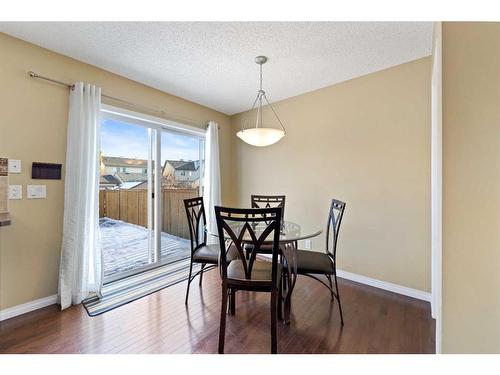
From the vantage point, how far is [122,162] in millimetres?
2906

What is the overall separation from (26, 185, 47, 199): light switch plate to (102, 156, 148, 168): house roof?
685 mm

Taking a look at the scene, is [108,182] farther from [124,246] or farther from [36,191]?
[124,246]

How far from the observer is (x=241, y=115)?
4.10m

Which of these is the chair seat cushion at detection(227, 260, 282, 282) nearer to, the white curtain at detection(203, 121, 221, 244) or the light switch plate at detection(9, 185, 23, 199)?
the white curtain at detection(203, 121, 221, 244)

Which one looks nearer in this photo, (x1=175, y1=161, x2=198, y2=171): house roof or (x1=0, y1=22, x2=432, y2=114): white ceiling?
(x1=0, y1=22, x2=432, y2=114): white ceiling

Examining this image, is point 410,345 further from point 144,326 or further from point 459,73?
point 144,326

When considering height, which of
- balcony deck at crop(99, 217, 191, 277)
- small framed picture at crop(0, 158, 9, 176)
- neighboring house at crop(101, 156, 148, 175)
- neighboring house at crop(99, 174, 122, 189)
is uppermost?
neighboring house at crop(101, 156, 148, 175)

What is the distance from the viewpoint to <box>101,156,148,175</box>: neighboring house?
2754 mm

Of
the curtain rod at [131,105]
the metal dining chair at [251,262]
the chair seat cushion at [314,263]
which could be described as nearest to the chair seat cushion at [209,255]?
the metal dining chair at [251,262]

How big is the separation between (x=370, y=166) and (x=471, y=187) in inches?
61.7

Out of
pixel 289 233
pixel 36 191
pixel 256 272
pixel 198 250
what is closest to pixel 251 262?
pixel 256 272

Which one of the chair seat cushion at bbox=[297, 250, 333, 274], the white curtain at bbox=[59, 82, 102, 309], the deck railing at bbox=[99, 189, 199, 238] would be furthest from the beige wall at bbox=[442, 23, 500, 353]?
the deck railing at bbox=[99, 189, 199, 238]
